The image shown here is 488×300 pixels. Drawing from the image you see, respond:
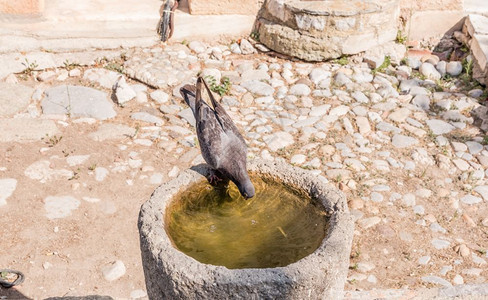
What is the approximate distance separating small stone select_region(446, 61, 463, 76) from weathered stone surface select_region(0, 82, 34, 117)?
488 cm

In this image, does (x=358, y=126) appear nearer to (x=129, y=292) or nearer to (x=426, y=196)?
(x=426, y=196)

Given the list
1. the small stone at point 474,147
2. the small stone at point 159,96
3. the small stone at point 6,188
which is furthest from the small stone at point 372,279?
the small stone at point 159,96

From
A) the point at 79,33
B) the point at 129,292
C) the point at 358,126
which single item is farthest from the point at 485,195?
the point at 79,33

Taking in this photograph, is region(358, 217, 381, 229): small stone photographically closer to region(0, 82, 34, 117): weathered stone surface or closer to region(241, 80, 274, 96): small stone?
region(241, 80, 274, 96): small stone

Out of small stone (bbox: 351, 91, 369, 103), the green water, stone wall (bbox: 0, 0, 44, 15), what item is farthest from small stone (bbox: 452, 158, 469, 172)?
stone wall (bbox: 0, 0, 44, 15)

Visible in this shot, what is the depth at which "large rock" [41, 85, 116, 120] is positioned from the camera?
19.3 feet

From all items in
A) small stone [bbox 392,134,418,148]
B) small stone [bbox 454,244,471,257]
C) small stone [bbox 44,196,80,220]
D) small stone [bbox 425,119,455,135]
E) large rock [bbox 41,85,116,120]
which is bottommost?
small stone [bbox 44,196,80,220]

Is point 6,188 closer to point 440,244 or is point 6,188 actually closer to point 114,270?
point 114,270

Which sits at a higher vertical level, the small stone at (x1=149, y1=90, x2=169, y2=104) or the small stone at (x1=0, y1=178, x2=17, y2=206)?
the small stone at (x1=149, y1=90, x2=169, y2=104)

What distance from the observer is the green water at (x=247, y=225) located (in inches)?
113

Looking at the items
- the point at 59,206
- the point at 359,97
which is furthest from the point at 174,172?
the point at 359,97

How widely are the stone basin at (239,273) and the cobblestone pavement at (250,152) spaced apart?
1335 millimetres

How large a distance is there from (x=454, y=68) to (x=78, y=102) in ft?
14.6

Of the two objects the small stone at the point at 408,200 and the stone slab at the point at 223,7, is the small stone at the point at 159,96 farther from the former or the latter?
the small stone at the point at 408,200
